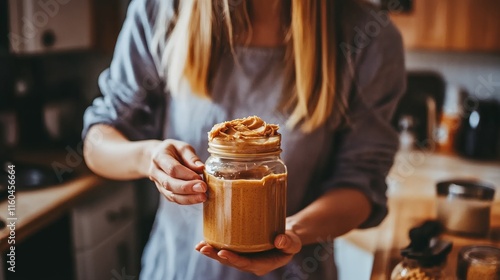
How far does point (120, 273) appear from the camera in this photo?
217 cm

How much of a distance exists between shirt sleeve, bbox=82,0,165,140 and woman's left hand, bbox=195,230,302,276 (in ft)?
1.14

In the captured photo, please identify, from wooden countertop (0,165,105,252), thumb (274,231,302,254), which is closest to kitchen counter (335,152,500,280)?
thumb (274,231,302,254)

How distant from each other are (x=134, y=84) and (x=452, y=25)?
1593 mm

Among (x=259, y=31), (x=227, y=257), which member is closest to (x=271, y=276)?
(x=227, y=257)

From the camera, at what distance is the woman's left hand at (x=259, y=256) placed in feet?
2.40

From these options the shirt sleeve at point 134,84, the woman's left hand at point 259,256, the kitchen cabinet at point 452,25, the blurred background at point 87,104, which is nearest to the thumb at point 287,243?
the woman's left hand at point 259,256

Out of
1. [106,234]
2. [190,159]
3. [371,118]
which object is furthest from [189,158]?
[106,234]

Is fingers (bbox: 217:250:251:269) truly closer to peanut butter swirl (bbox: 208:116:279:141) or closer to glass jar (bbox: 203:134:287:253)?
glass jar (bbox: 203:134:287:253)

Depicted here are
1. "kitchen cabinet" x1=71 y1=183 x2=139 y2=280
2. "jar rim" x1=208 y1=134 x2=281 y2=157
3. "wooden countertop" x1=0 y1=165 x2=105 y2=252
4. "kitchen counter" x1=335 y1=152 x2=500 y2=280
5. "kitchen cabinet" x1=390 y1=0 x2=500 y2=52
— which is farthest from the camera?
"kitchen cabinet" x1=390 y1=0 x2=500 y2=52

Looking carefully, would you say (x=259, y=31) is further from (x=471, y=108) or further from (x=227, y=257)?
(x=471, y=108)

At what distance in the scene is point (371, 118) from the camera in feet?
3.36

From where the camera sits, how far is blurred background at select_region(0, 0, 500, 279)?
1.79 meters

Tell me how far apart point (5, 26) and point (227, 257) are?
1.40m

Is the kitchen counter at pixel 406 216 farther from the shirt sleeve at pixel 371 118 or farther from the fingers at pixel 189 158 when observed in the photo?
the fingers at pixel 189 158
